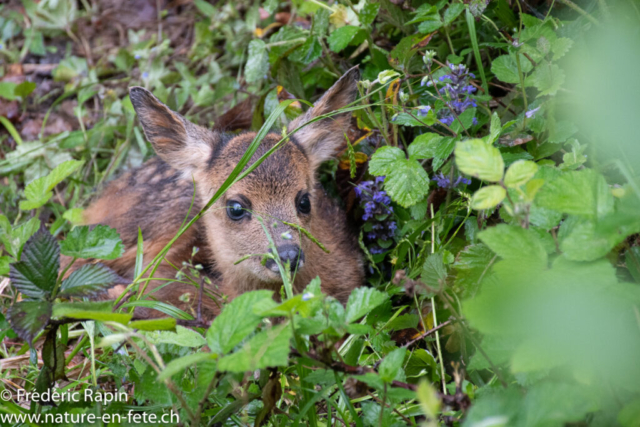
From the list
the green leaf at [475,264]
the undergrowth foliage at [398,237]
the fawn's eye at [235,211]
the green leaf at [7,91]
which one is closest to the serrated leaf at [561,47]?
the undergrowth foliage at [398,237]

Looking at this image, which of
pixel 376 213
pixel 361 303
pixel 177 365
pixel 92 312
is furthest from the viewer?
pixel 376 213

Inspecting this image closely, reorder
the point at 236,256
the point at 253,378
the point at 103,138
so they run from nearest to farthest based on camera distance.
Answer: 1. the point at 253,378
2. the point at 236,256
3. the point at 103,138

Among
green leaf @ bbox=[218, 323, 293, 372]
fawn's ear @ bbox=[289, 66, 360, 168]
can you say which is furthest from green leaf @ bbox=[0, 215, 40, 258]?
fawn's ear @ bbox=[289, 66, 360, 168]

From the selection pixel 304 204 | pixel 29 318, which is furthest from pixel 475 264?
pixel 29 318

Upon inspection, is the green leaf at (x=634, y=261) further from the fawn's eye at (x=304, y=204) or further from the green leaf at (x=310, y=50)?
the green leaf at (x=310, y=50)

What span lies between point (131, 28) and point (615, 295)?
246 inches

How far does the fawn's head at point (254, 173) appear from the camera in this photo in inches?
142

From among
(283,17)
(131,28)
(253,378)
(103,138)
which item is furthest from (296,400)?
(131,28)

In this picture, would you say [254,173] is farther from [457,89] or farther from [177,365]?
[177,365]

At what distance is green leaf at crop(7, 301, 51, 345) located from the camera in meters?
2.08

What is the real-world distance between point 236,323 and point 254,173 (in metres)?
1.84

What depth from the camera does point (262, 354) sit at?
180cm

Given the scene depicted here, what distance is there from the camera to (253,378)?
260 centimetres

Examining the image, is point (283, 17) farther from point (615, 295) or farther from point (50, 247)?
point (615, 295)
